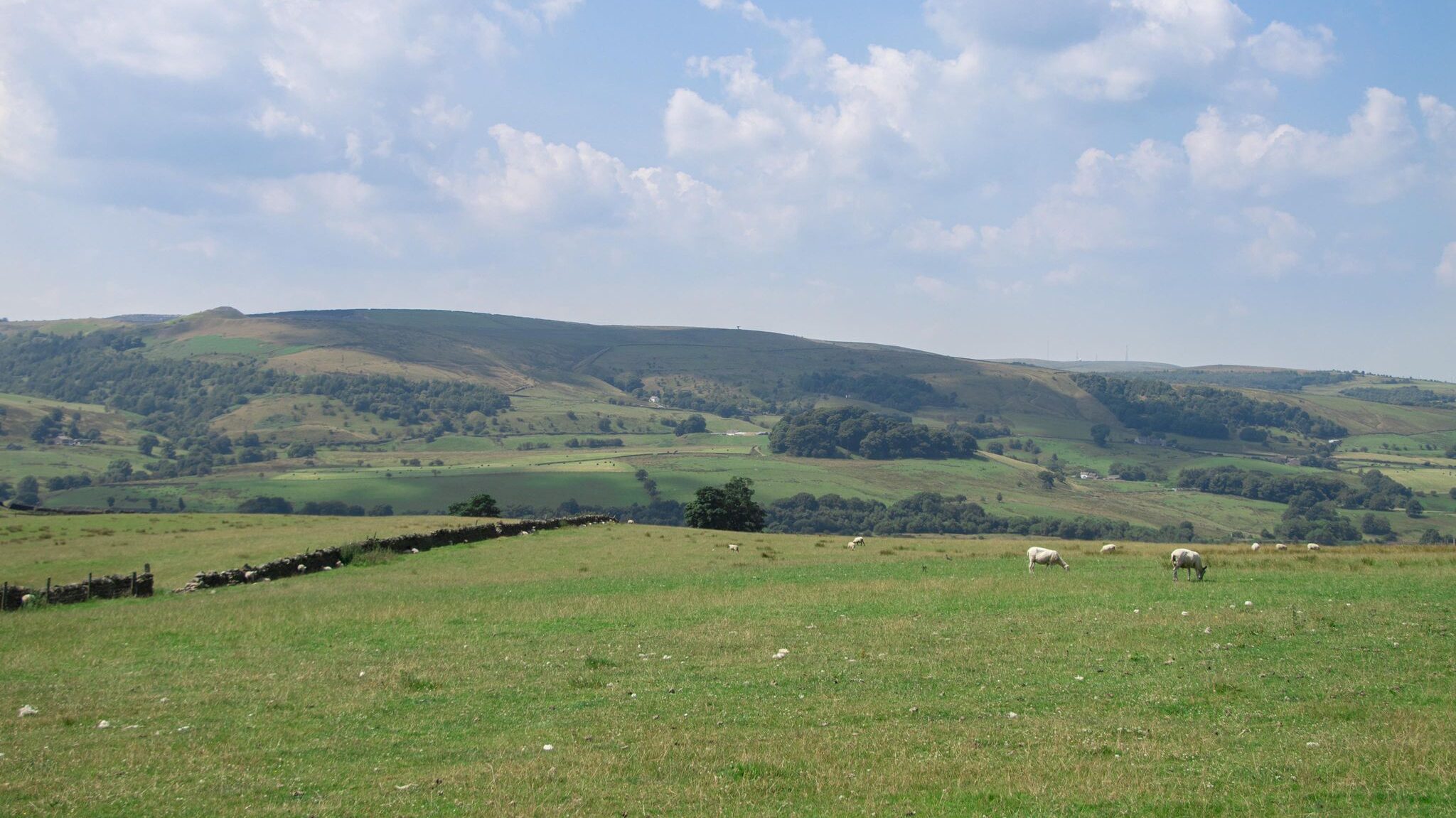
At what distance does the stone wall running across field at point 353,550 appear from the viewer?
3588cm

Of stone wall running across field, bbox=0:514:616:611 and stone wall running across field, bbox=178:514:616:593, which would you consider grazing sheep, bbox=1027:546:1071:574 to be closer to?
stone wall running across field, bbox=178:514:616:593

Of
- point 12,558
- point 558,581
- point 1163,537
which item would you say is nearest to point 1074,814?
point 558,581

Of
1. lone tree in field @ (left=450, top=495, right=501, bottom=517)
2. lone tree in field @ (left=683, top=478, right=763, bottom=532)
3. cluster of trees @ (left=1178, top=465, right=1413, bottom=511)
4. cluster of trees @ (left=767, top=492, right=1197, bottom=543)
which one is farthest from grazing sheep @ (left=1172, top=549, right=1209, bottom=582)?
cluster of trees @ (left=1178, top=465, right=1413, bottom=511)

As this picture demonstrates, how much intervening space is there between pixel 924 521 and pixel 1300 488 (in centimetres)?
6817

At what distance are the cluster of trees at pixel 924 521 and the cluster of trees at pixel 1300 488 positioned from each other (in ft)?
115

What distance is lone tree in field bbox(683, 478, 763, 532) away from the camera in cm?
7969

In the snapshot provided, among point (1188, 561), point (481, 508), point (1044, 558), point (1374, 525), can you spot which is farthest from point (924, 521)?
point (1188, 561)

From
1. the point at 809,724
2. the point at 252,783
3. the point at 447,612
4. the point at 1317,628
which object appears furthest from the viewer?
the point at 447,612

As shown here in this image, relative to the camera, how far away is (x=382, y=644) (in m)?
22.5

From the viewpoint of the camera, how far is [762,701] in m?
16.2

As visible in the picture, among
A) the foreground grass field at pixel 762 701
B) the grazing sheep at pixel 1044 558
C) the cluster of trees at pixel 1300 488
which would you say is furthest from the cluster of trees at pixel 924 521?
the foreground grass field at pixel 762 701

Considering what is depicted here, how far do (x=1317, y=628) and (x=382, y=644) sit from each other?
20.1 m

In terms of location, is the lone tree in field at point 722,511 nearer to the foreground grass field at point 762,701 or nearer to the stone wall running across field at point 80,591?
the stone wall running across field at point 80,591

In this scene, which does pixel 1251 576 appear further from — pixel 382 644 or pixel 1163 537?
pixel 1163 537
